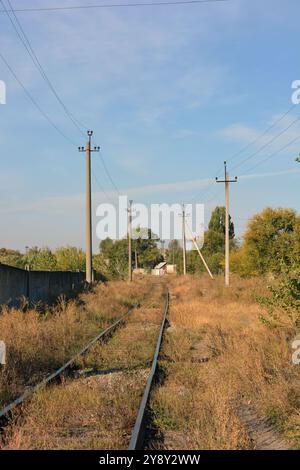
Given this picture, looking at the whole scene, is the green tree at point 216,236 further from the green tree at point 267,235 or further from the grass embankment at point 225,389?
the grass embankment at point 225,389

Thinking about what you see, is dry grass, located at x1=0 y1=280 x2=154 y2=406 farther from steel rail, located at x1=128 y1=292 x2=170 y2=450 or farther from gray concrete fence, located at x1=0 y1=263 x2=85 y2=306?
steel rail, located at x1=128 y1=292 x2=170 y2=450

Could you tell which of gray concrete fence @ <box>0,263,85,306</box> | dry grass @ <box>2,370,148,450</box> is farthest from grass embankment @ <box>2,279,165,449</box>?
gray concrete fence @ <box>0,263,85,306</box>

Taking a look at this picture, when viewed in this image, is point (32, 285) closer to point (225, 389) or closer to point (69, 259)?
point (225, 389)

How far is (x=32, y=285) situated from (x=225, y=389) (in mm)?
14100

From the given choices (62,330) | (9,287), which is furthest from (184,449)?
(9,287)

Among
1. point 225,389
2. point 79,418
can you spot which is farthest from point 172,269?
point 79,418

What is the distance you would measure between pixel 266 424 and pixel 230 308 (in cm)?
1620

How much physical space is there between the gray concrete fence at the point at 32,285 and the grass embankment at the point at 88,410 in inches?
234

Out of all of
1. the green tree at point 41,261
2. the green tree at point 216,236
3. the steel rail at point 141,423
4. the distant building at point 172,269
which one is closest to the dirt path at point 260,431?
the steel rail at point 141,423

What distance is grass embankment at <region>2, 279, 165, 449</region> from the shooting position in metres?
6.09

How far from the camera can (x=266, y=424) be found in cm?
707

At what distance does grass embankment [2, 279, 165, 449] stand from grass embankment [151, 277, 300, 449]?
17.7 inches

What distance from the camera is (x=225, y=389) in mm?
8414
